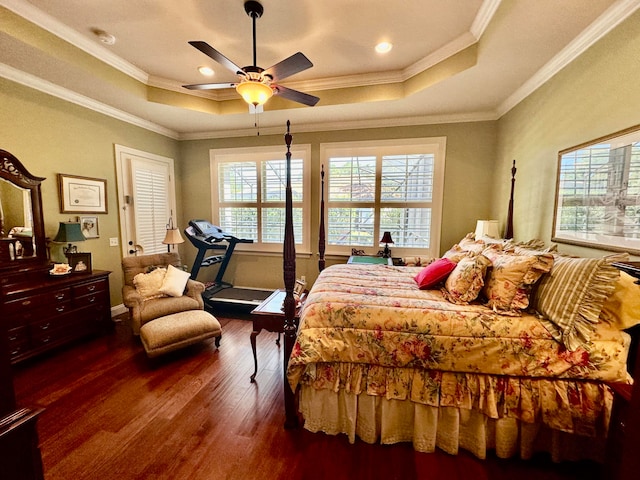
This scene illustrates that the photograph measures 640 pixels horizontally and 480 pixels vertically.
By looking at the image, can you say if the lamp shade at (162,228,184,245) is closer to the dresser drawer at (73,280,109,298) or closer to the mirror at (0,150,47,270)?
the dresser drawer at (73,280,109,298)

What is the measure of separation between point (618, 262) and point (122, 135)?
5.15 m

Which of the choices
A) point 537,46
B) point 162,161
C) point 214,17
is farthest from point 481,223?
point 162,161

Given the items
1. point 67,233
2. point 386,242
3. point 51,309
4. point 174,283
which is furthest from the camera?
point 386,242

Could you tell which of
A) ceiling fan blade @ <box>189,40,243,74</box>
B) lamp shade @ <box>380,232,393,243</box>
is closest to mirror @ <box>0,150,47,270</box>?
ceiling fan blade @ <box>189,40,243,74</box>

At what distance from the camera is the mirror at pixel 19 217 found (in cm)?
250

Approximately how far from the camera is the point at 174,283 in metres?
3.10

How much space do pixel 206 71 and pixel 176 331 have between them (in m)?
2.82

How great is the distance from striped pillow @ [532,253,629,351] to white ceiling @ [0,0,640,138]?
1664 millimetres

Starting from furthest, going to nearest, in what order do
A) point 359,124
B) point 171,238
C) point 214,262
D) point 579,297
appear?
point 214,262 → point 359,124 → point 171,238 → point 579,297

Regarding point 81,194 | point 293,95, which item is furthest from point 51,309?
point 293,95

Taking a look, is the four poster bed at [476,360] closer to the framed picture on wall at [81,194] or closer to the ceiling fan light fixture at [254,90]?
the ceiling fan light fixture at [254,90]

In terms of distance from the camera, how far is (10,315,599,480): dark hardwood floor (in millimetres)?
1516

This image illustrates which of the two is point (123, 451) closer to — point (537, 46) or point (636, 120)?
point (636, 120)

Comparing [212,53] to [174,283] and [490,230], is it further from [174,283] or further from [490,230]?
[490,230]
